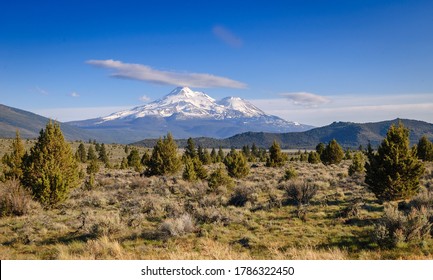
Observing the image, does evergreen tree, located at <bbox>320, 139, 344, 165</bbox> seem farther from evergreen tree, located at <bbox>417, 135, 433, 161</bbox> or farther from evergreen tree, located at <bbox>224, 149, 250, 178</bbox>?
evergreen tree, located at <bbox>224, 149, 250, 178</bbox>

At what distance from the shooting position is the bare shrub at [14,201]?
615 inches

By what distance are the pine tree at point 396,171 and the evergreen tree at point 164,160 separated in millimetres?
21165

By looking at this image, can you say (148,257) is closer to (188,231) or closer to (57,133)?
(188,231)

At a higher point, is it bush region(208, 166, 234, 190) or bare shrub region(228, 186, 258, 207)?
bush region(208, 166, 234, 190)

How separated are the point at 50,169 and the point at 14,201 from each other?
99.2 inches

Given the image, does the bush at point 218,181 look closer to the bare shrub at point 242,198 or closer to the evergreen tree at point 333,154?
the bare shrub at point 242,198

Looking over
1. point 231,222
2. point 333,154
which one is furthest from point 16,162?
point 333,154

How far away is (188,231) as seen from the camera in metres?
11.8

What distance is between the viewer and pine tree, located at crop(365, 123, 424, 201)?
15.7 m

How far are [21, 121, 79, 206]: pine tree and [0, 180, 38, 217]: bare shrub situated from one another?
2.75 feet

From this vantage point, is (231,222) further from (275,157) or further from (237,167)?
(275,157)

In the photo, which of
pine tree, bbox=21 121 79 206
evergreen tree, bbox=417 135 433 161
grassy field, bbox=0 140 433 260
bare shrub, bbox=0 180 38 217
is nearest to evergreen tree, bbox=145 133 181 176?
pine tree, bbox=21 121 79 206

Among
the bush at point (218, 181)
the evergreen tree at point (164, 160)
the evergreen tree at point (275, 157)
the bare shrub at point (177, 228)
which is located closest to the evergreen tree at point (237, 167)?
the evergreen tree at point (164, 160)

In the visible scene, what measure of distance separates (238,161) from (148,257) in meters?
21.9
